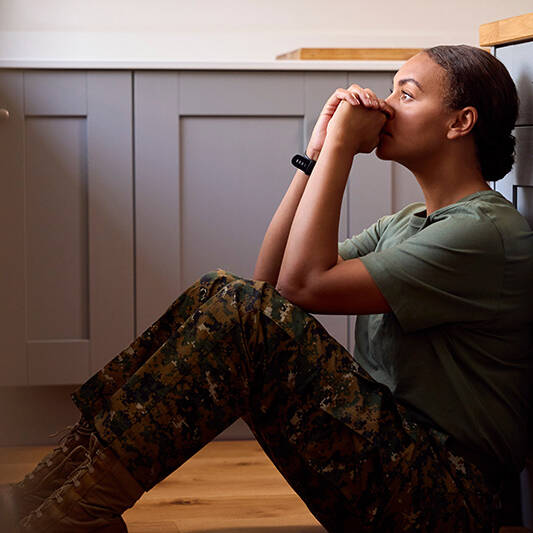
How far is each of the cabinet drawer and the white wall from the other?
3.98ft

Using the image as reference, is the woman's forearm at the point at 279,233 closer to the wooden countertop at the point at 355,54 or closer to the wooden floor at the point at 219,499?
the wooden floor at the point at 219,499

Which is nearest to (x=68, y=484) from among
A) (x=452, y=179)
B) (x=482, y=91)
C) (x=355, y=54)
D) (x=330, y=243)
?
(x=330, y=243)

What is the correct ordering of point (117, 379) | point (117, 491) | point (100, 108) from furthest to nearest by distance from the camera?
point (100, 108)
point (117, 379)
point (117, 491)

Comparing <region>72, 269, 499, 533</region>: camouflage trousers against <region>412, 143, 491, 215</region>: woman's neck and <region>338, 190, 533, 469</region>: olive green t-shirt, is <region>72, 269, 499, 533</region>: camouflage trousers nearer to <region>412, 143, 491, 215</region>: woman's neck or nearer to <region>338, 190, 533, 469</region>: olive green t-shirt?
<region>338, 190, 533, 469</region>: olive green t-shirt

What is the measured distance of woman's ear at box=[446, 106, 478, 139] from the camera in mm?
1312

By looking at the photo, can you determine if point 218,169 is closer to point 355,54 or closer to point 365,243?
point 355,54

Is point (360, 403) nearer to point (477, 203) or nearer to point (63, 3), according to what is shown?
point (477, 203)

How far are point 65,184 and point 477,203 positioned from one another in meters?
1.12

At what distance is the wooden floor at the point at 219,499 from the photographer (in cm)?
159

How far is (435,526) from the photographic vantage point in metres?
1.23

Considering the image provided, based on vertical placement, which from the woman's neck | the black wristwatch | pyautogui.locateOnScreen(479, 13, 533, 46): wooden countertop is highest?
pyautogui.locateOnScreen(479, 13, 533, 46): wooden countertop

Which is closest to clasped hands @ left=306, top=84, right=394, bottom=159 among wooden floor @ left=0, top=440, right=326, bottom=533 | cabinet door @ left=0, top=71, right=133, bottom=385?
wooden floor @ left=0, top=440, right=326, bottom=533

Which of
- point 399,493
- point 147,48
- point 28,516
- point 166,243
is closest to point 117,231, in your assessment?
point 166,243

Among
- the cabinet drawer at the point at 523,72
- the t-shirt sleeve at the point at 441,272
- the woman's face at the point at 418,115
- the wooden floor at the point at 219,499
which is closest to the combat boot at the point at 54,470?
the wooden floor at the point at 219,499
